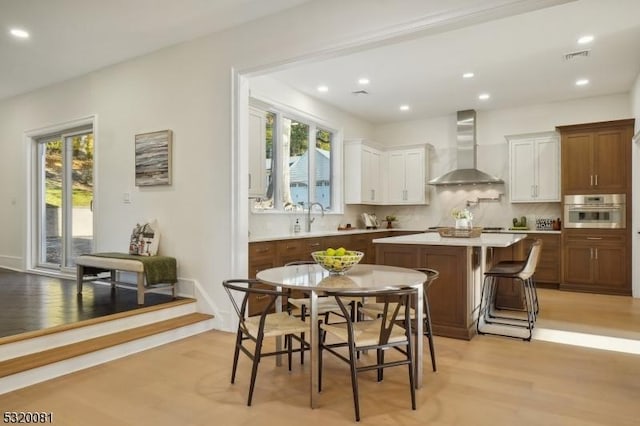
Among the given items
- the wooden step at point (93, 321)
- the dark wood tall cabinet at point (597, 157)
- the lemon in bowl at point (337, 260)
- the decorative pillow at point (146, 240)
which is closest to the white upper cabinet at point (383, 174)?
the dark wood tall cabinet at point (597, 157)

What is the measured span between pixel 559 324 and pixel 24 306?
5231 mm

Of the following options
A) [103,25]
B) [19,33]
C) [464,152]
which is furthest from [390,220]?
[19,33]

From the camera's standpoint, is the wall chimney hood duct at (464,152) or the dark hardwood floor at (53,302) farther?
the wall chimney hood duct at (464,152)

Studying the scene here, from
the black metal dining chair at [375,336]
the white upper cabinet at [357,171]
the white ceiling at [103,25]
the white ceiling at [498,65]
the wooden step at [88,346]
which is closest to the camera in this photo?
the black metal dining chair at [375,336]

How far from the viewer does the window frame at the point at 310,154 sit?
5.46m

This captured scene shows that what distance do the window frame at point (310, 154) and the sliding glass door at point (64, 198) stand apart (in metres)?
2.45

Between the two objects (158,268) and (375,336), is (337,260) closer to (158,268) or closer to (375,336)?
(375,336)

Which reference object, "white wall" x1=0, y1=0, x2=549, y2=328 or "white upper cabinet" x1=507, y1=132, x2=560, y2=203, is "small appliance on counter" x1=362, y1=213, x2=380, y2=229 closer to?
"white upper cabinet" x1=507, y1=132, x2=560, y2=203

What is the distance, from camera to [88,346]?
3096 mm

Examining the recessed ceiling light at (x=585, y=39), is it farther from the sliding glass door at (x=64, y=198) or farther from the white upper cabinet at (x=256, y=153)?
the sliding glass door at (x=64, y=198)

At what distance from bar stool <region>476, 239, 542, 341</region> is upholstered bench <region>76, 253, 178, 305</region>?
3122 millimetres

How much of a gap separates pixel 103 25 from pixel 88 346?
117 inches

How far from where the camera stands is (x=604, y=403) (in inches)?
95.0

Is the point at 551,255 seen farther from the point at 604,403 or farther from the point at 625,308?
the point at 604,403
